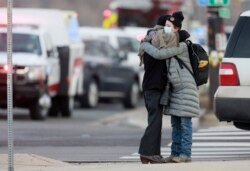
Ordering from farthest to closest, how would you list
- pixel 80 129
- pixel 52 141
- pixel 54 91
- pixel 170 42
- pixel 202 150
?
1. pixel 54 91
2. pixel 80 129
3. pixel 52 141
4. pixel 202 150
5. pixel 170 42

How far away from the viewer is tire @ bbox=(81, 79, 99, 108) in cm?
3053

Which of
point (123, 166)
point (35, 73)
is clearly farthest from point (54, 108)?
point (123, 166)

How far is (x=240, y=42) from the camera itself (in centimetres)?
1351

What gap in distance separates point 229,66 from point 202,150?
80.4 inches

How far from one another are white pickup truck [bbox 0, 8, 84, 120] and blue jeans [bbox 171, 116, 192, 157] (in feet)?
34.7

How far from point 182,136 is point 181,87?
61 cm

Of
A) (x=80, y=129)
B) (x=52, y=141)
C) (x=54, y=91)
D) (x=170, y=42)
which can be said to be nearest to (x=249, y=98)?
(x=170, y=42)

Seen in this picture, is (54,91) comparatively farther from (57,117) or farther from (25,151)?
(25,151)

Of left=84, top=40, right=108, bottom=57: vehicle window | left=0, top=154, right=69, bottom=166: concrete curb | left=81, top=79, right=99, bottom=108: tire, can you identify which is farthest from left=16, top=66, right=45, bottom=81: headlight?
left=0, top=154, right=69, bottom=166: concrete curb

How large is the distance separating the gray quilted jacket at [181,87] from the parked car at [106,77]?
58.2ft

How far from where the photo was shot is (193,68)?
12500 millimetres

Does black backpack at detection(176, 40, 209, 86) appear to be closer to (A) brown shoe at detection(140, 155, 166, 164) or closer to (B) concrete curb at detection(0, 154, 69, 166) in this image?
(A) brown shoe at detection(140, 155, 166, 164)

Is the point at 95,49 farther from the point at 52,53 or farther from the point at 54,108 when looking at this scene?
the point at 52,53

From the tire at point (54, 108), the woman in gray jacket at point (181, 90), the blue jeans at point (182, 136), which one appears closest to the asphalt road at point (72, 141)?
the blue jeans at point (182, 136)
